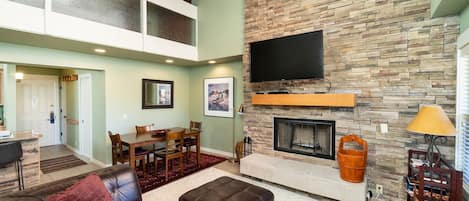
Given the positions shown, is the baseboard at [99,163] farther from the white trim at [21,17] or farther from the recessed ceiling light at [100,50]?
the white trim at [21,17]

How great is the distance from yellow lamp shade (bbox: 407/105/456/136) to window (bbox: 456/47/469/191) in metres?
0.36

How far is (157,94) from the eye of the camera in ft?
17.0

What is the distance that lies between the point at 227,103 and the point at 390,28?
3.40m

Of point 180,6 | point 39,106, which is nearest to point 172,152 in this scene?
point 180,6

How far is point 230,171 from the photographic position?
13.1ft

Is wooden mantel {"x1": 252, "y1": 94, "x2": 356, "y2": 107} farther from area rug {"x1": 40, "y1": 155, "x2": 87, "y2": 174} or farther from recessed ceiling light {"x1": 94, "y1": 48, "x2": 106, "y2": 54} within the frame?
area rug {"x1": 40, "y1": 155, "x2": 87, "y2": 174}

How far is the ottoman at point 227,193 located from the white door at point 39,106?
630 cm

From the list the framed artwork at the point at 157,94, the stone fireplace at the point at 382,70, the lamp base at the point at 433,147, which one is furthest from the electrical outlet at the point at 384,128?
the framed artwork at the point at 157,94

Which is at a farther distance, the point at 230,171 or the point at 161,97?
the point at 161,97

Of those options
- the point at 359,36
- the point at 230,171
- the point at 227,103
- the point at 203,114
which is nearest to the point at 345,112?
the point at 359,36

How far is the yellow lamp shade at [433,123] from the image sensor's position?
195cm

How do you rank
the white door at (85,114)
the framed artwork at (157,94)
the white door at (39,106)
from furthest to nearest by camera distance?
the white door at (39,106), the framed artwork at (157,94), the white door at (85,114)

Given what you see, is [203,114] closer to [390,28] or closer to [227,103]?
[227,103]

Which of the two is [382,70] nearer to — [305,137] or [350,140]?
[350,140]
